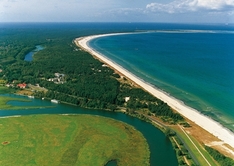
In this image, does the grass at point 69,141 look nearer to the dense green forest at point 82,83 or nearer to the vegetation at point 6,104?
the vegetation at point 6,104

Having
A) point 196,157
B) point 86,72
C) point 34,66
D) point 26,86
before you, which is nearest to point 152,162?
point 196,157

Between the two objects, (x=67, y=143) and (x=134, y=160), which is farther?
(x=67, y=143)

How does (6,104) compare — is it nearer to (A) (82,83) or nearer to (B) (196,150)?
(A) (82,83)

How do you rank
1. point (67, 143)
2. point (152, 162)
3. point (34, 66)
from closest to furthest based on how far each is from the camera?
point (152, 162) → point (67, 143) → point (34, 66)

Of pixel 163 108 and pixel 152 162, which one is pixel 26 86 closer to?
pixel 163 108

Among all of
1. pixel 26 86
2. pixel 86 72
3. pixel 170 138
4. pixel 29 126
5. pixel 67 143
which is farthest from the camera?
pixel 86 72

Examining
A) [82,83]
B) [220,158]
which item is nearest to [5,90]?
[82,83]

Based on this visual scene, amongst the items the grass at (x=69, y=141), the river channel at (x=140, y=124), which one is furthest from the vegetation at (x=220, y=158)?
the grass at (x=69, y=141)
